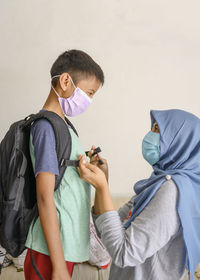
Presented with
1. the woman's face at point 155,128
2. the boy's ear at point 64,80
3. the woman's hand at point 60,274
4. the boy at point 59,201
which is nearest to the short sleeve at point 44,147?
the boy at point 59,201

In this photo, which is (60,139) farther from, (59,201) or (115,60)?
(115,60)

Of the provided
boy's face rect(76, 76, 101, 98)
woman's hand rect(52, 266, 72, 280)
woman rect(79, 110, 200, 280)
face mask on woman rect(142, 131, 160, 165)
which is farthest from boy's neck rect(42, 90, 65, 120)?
woman's hand rect(52, 266, 72, 280)

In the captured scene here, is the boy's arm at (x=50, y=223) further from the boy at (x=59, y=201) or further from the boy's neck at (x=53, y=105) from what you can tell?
the boy's neck at (x=53, y=105)

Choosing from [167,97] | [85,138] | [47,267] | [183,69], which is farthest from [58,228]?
[183,69]

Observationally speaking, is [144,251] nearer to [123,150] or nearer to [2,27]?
[123,150]

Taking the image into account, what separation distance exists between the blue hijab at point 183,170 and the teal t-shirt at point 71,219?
198 mm

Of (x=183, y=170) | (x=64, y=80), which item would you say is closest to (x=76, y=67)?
(x=64, y=80)

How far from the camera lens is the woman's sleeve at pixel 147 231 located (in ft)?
2.76

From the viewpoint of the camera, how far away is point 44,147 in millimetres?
874

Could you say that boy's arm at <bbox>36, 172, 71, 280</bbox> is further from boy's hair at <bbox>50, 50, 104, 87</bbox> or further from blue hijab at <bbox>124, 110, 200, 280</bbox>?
boy's hair at <bbox>50, 50, 104, 87</bbox>

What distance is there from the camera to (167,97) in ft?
7.83

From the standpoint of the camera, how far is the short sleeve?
2.83 feet

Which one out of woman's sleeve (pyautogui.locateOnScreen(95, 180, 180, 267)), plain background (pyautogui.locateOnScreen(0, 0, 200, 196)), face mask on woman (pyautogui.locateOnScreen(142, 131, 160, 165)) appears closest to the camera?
woman's sleeve (pyautogui.locateOnScreen(95, 180, 180, 267))

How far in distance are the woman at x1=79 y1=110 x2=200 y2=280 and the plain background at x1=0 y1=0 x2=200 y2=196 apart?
4.19 feet
